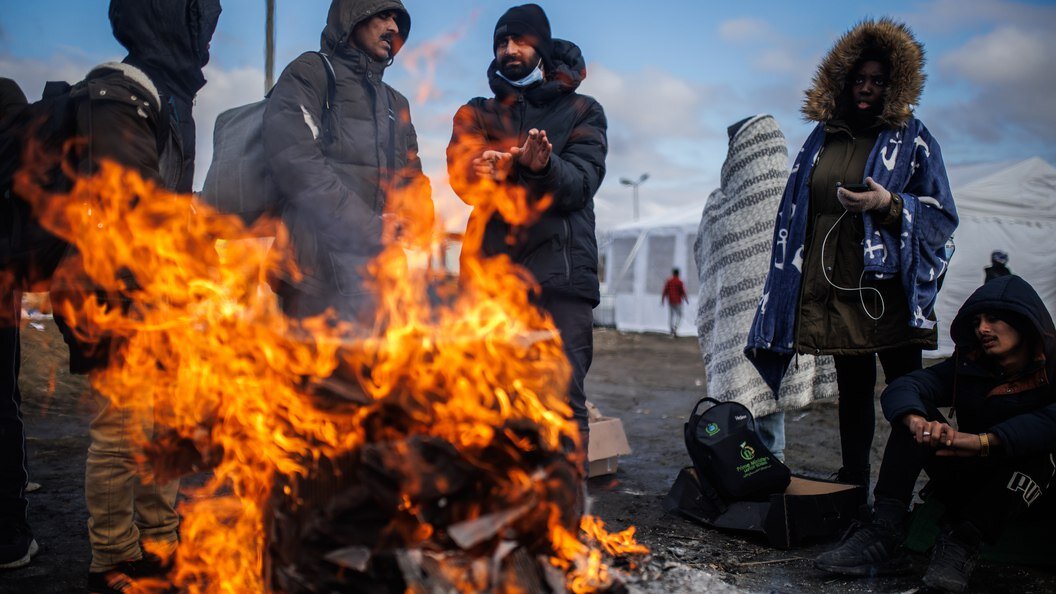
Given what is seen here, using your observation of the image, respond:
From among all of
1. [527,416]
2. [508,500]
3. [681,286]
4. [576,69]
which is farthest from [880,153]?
[681,286]

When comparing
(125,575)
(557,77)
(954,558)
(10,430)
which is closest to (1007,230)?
(954,558)

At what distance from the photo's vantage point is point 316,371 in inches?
80.0

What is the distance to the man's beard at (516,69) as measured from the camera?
3.45 metres

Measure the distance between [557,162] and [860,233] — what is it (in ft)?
5.58

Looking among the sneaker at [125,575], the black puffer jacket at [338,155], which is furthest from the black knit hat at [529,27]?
the sneaker at [125,575]

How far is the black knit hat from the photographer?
343 cm

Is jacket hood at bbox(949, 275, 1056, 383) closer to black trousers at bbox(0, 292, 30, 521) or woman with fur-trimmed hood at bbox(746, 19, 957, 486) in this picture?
woman with fur-trimmed hood at bbox(746, 19, 957, 486)

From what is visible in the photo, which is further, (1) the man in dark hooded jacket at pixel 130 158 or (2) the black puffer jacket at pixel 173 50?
(2) the black puffer jacket at pixel 173 50

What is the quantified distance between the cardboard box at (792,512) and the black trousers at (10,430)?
3.18 metres

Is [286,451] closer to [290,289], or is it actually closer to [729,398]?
[290,289]

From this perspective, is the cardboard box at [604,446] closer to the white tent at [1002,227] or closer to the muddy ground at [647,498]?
the muddy ground at [647,498]

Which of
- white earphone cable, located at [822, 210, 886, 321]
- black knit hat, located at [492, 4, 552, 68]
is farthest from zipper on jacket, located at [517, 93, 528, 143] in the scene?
white earphone cable, located at [822, 210, 886, 321]

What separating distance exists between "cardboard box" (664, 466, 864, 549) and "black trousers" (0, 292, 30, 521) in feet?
10.4

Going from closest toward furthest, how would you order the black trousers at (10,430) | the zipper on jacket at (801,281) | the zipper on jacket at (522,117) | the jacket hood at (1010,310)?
the black trousers at (10,430)
the jacket hood at (1010,310)
the zipper on jacket at (522,117)
the zipper on jacket at (801,281)
